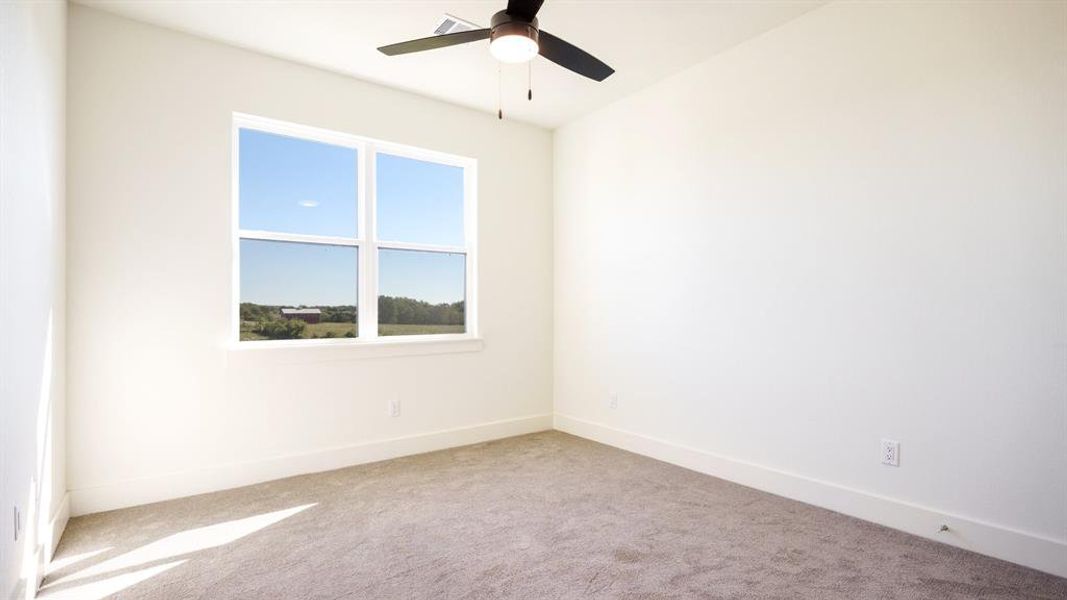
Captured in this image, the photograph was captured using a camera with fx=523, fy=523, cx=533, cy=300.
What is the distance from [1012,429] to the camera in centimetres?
228

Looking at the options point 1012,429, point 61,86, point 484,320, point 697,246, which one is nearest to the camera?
point 1012,429

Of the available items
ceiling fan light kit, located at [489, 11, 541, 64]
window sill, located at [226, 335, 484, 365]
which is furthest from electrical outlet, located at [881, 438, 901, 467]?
window sill, located at [226, 335, 484, 365]

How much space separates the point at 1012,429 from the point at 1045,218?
0.91 meters

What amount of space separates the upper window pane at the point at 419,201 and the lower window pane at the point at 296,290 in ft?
1.40

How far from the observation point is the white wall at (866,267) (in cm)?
224

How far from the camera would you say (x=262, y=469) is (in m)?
3.32

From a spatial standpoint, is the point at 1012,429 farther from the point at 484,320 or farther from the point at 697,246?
the point at 484,320

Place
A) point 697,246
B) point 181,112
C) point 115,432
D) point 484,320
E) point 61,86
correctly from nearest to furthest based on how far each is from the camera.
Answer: point 61,86
point 115,432
point 181,112
point 697,246
point 484,320

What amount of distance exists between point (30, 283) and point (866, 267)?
12.3 ft

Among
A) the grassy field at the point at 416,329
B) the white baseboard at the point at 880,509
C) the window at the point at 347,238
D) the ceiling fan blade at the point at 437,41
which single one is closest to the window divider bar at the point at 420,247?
the window at the point at 347,238

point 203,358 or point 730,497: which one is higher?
point 203,358

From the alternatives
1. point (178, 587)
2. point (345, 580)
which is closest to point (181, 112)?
point (178, 587)

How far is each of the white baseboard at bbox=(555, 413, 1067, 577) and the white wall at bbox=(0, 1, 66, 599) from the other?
3.36m

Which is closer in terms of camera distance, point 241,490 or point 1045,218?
point 1045,218
